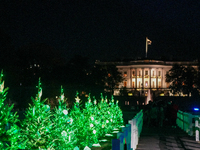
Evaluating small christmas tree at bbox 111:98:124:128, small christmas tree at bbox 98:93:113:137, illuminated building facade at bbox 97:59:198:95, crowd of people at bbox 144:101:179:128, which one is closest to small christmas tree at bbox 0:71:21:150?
small christmas tree at bbox 98:93:113:137

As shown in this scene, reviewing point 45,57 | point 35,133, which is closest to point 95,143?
point 35,133

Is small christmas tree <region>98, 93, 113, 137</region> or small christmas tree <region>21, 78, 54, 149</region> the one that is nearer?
small christmas tree <region>21, 78, 54, 149</region>

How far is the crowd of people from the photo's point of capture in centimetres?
2255

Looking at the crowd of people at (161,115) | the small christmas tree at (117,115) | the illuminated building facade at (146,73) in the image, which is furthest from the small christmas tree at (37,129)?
the illuminated building facade at (146,73)

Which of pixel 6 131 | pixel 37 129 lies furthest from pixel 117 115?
pixel 6 131

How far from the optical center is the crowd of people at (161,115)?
22.5 m

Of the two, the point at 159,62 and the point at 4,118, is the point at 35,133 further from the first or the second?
the point at 159,62

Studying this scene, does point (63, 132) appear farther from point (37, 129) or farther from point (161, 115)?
point (161, 115)

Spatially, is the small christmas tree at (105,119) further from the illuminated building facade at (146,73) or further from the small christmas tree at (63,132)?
the illuminated building facade at (146,73)

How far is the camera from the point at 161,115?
2289 cm

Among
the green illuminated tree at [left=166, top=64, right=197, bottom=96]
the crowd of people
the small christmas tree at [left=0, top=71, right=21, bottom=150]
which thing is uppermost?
the green illuminated tree at [left=166, top=64, right=197, bottom=96]

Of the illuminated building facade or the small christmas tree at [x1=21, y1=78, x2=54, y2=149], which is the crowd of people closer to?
the small christmas tree at [x1=21, y1=78, x2=54, y2=149]

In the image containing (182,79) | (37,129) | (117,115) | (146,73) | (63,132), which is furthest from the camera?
(146,73)

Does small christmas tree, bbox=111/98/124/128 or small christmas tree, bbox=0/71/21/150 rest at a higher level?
small christmas tree, bbox=0/71/21/150
